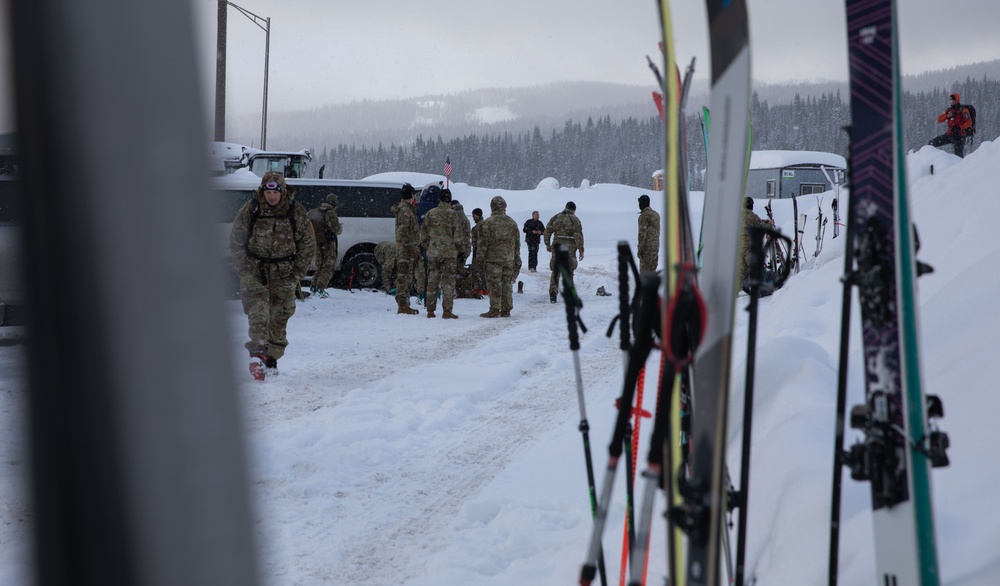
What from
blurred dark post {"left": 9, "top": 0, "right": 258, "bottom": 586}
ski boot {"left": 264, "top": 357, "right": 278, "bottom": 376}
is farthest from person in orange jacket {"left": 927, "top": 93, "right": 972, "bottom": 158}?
blurred dark post {"left": 9, "top": 0, "right": 258, "bottom": 586}

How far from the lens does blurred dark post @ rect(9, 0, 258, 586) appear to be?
20.1 inches

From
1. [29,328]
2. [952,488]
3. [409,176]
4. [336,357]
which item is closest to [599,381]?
[336,357]

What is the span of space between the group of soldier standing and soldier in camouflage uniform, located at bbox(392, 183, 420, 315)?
14 mm

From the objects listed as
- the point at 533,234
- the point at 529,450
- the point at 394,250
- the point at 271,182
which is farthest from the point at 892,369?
the point at 533,234

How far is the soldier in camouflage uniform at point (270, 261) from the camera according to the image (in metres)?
6.41

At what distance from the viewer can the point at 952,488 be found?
221cm

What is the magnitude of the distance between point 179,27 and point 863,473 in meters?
1.58

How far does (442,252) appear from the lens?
10867 mm

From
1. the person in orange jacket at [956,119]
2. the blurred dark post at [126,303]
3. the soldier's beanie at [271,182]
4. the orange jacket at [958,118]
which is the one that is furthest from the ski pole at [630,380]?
the orange jacket at [958,118]

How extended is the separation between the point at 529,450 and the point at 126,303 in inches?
165

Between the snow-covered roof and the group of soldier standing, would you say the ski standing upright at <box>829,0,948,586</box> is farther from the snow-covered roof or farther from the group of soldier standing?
the snow-covered roof

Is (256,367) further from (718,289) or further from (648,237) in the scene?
(648,237)

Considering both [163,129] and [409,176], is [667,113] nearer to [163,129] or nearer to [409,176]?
[163,129]

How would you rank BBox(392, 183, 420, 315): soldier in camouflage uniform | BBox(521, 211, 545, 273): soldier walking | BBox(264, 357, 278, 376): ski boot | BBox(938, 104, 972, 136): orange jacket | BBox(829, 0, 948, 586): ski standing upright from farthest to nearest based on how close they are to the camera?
BBox(521, 211, 545, 273): soldier walking < BBox(938, 104, 972, 136): orange jacket < BBox(392, 183, 420, 315): soldier in camouflage uniform < BBox(264, 357, 278, 376): ski boot < BBox(829, 0, 948, 586): ski standing upright
